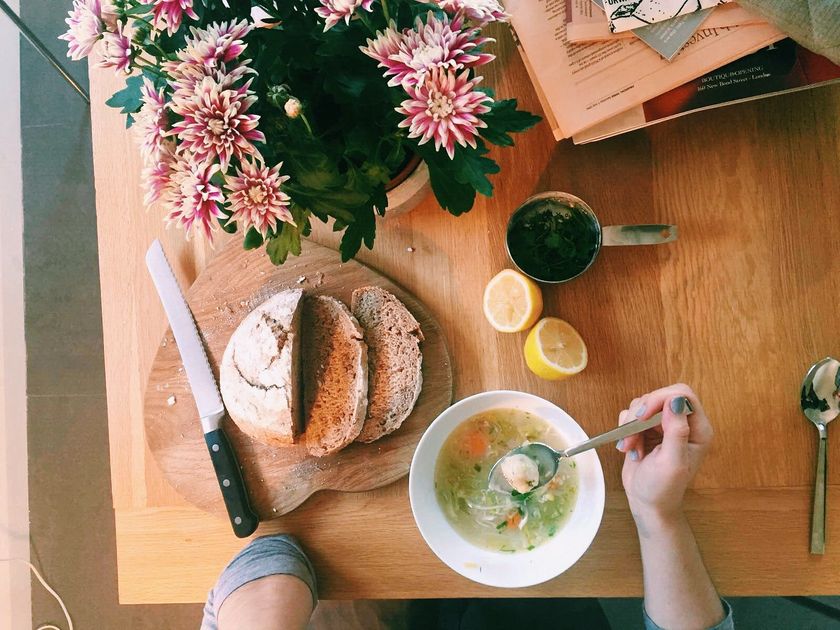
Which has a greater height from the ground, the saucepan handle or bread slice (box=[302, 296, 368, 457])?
the saucepan handle

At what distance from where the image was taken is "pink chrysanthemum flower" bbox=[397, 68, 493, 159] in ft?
1.78

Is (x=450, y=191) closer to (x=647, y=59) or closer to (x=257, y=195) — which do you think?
(x=257, y=195)

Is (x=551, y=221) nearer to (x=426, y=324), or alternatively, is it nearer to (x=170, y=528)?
(x=426, y=324)

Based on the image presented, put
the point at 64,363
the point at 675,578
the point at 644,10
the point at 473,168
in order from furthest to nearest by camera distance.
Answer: the point at 64,363 → the point at 675,578 → the point at 644,10 → the point at 473,168

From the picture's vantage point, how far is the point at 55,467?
5.88 ft

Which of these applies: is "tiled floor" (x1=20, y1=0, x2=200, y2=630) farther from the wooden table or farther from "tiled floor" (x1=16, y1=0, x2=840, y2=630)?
the wooden table

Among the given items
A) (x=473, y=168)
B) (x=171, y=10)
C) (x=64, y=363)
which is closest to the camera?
(x=171, y=10)

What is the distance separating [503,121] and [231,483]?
66cm

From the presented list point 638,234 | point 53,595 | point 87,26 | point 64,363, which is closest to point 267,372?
point 87,26

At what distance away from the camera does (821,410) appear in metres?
0.89

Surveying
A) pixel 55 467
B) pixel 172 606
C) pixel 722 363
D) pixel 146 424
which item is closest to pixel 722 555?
pixel 722 363

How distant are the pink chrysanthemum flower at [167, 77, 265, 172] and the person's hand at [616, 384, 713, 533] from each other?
0.61m

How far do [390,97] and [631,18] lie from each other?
1.20ft

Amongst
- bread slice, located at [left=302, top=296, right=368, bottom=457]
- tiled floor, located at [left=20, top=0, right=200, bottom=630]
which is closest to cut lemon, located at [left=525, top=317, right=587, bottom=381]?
bread slice, located at [left=302, top=296, right=368, bottom=457]
